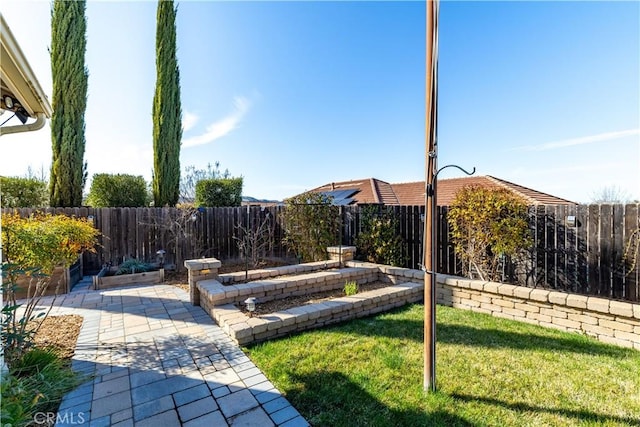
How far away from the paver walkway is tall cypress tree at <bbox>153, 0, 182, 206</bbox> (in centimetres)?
597

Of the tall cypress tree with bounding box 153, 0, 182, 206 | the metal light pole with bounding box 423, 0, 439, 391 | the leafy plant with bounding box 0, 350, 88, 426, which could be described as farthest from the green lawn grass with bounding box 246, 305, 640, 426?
the tall cypress tree with bounding box 153, 0, 182, 206

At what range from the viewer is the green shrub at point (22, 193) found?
7.61 m

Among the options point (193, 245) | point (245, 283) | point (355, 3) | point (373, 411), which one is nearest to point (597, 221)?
point (373, 411)

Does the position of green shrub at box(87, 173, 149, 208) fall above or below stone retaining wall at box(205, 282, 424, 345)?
above

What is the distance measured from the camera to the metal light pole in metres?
2.45

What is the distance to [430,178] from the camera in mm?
2564

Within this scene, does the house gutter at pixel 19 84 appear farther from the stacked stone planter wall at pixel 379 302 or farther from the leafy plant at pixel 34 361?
the stacked stone planter wall at pixel 379 302

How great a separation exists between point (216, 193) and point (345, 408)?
944cm

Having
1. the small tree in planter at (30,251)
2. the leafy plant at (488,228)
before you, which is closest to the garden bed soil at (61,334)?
the small tree in planter at (30,251)

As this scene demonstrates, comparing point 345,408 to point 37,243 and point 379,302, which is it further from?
point 37,243

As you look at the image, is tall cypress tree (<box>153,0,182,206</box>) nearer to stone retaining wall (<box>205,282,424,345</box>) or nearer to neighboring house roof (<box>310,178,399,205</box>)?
stone retaining wall (<box>205,282,424,345</box>)

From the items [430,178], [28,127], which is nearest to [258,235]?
[28,127]

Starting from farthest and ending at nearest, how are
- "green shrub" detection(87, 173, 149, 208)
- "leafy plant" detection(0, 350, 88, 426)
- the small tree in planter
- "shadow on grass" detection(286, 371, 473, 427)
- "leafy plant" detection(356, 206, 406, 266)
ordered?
"green shrub" detection(87, 173, 149, 208), "leafy plant" detection(356, 206, 406, 266), the small tree in planter, "shadow on grass" detection(286, 371, 473, 427), "leafy plant" detection(0, 350, 88, 426)

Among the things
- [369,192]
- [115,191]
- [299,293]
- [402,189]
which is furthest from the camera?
[402,189]
